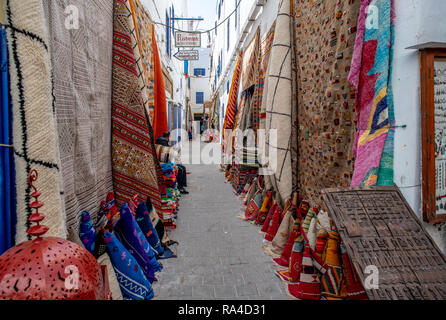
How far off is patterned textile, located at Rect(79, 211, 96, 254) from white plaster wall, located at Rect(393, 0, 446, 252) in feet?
6.63

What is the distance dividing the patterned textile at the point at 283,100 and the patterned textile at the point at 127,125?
143 centimetres

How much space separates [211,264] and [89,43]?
2203mm

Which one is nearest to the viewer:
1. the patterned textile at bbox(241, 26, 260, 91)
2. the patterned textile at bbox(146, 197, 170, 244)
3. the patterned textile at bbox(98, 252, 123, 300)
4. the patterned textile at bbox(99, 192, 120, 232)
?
the patterned textile at bbox(98, 252, 123, 300)

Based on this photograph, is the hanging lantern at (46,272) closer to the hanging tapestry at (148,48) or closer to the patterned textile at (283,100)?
the patterned textile at (283,100)

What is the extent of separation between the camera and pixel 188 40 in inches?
351

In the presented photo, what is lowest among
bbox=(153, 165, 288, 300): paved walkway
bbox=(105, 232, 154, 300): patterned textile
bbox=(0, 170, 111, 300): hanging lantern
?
bbox=(153, 165, 288, 300): paved walkway

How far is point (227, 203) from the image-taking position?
5176 millimetres

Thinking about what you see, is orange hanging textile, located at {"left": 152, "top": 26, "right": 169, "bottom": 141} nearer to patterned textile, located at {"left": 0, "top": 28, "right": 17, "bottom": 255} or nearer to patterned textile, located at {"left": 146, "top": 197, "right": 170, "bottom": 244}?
patterned textile, located at {"left": 146, "top": 197, "right": 170, "bottom": 244}

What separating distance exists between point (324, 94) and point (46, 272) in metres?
2.38

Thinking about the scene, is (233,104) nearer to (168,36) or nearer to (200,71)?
(168,36)

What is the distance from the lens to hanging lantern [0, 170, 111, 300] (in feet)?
3.33

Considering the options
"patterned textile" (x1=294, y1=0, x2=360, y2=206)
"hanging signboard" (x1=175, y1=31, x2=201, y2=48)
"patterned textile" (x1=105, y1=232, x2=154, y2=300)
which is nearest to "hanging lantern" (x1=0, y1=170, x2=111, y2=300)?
"patterned textile" (x1=105, y1=232, x2=154, y2=300)

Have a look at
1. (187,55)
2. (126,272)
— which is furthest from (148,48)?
(187,55)
